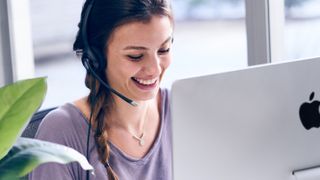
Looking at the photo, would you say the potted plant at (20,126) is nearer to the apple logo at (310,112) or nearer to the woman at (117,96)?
the apple logo at (310,112)

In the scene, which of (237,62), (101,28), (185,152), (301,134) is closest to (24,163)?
(185,152)

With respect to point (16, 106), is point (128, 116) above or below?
below

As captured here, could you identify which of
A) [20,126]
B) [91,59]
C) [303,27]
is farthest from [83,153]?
[303,27]

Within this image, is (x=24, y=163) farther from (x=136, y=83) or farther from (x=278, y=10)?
(x=278, y=10)

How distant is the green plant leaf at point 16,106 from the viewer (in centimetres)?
81

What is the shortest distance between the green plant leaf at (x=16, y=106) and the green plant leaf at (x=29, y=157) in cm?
1

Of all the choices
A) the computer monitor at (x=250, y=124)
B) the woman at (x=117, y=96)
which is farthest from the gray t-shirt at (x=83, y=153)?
the computer monitor at (x=250, y=124)

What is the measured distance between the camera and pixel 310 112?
1.15 metres

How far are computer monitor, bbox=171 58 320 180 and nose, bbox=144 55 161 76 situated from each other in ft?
1.85

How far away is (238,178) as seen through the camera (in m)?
1.14

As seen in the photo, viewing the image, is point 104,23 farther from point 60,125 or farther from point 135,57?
point 60,125

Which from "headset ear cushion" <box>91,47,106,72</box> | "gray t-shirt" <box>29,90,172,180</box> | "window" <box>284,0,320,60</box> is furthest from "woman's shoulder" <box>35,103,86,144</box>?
"window" <box>284,0,320,60</box>

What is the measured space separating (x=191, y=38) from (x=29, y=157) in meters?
3.37

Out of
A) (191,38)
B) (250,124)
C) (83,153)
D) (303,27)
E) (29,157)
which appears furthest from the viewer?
(191,38)
